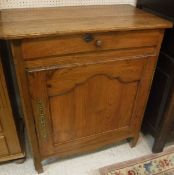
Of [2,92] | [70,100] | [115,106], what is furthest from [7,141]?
[115,106]

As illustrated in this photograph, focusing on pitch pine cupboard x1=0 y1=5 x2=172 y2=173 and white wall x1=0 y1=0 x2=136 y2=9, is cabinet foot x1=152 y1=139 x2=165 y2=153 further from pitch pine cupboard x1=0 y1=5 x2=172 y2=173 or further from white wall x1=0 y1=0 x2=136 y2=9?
white wall x1=0 y1=0 x2=136 y2=9

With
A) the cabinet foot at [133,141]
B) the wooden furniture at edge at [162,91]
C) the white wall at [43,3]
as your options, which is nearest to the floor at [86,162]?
the cabinet foot at [133,141]

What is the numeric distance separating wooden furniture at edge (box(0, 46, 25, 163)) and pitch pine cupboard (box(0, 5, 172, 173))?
0.11m

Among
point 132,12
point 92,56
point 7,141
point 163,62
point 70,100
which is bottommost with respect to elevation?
point 7,141

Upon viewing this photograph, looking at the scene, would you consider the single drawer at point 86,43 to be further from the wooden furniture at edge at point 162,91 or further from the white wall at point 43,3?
the white wall at point 43,3

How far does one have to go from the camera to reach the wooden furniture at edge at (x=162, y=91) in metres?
1.09

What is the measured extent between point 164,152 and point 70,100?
2.64 feet

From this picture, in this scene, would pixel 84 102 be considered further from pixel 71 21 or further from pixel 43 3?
pixel 43 3

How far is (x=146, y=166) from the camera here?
132 centimetres

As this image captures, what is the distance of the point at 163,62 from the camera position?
115 cm

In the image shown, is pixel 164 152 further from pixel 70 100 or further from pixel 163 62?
pixel 70 100

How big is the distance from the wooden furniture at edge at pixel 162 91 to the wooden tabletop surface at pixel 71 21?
0.09 m

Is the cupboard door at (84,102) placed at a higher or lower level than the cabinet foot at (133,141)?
higher

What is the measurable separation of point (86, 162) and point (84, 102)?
0.49m
